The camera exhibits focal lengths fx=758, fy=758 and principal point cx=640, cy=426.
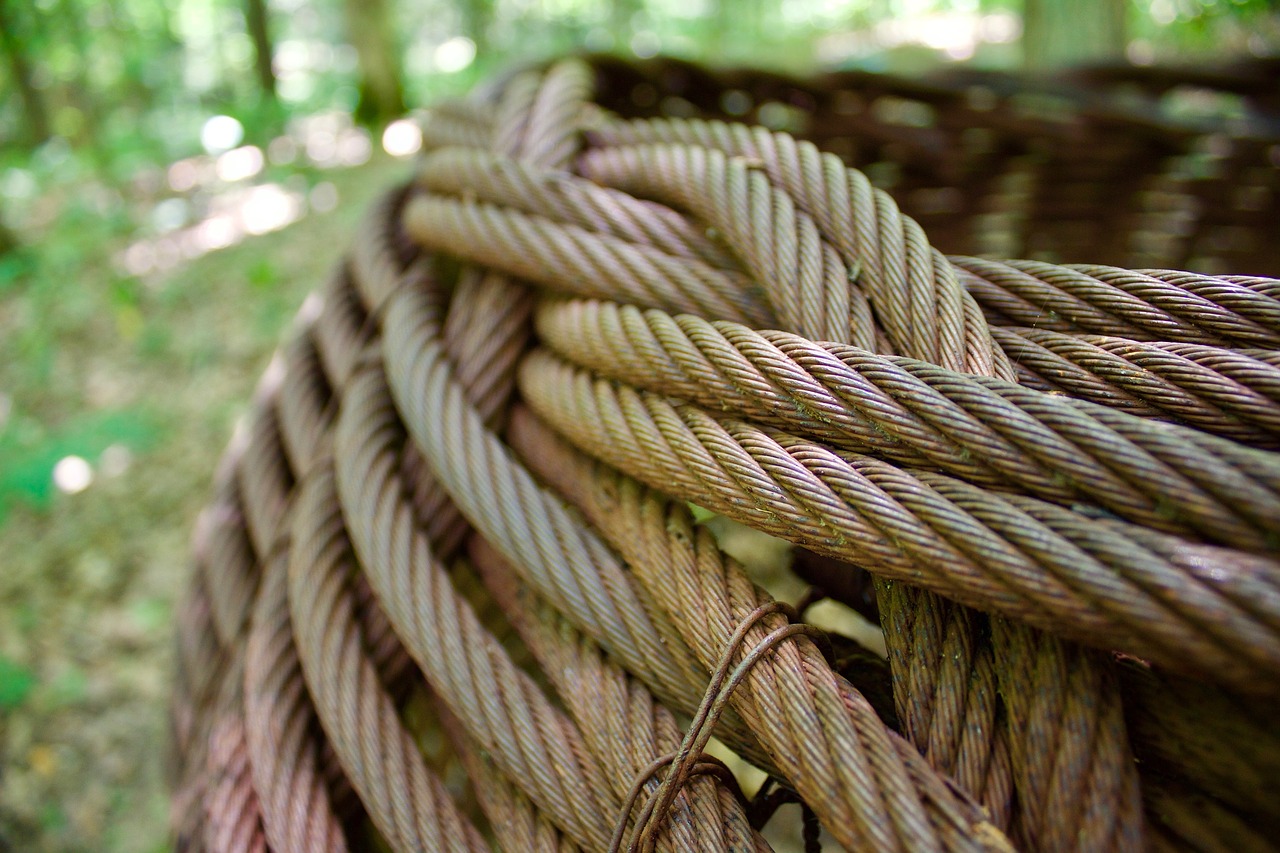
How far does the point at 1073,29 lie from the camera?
5.29 ft

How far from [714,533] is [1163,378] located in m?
0.26

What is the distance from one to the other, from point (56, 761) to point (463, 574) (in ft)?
2.68

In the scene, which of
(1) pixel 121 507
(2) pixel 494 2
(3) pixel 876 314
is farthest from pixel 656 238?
(2) pixel 494 2

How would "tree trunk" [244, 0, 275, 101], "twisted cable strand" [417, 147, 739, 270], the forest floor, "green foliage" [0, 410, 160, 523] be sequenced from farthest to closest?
"tree trunk" [244, 0, 275, 101] → "green foliage" [0, 410, 160, 523] → the forest floor → "twisted cable strand" [417, 147, 739, 270]

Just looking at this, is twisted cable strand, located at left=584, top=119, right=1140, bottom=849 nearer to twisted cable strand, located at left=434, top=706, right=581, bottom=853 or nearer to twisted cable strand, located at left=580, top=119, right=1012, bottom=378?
twisted cable strand, located at left=580, top=119, right=1012, bottom=378

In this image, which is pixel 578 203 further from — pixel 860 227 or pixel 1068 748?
pixel 1068 748

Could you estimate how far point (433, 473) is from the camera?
0.51 meters

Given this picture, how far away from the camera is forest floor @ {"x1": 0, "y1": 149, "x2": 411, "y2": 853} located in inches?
36.9

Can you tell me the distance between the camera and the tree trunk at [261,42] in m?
4.34

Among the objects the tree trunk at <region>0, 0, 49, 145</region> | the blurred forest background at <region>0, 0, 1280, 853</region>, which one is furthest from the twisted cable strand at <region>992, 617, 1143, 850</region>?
the tree trunk at <region>0, 0, 49, 145</region>

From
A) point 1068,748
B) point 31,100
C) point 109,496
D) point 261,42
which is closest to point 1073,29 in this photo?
point 1068,748

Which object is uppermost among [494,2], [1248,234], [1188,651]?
[494,2]

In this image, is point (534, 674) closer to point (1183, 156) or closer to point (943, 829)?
point (943, 829)

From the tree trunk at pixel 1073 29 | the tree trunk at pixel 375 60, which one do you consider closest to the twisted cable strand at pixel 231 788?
the tree trunk at pixel 1073 29
